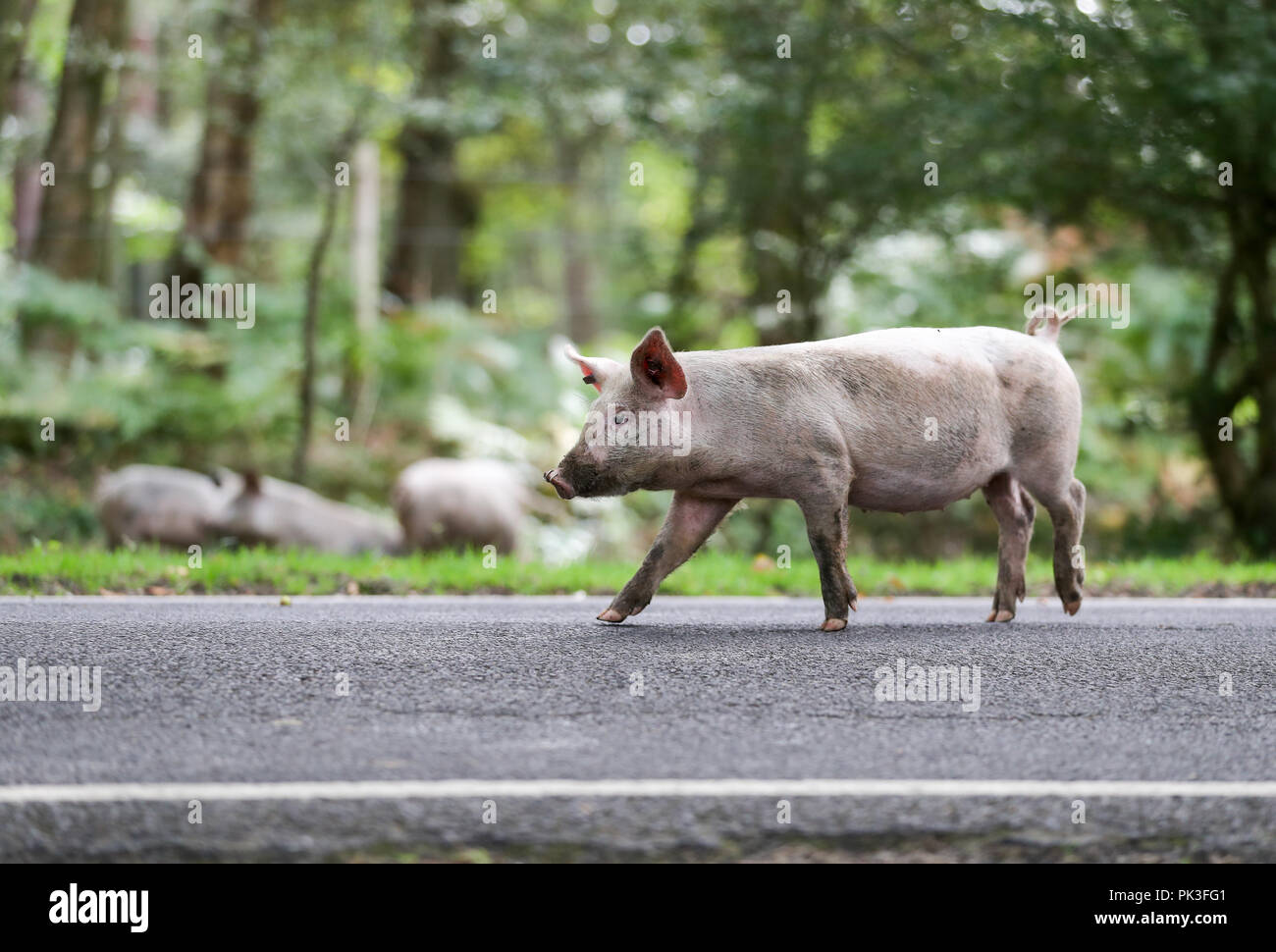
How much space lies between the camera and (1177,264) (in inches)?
593

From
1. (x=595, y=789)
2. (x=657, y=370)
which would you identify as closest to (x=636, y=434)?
(x=657, y=370)

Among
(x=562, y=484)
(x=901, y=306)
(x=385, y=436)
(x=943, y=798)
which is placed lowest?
(x=943, y=798)

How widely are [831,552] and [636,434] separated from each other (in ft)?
3.30

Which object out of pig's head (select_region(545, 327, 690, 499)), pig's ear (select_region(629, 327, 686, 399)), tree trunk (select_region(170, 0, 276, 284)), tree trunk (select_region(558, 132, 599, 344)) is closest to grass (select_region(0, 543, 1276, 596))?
pig's head (select_region(545, 327, 690, 499))

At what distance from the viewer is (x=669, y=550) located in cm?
665

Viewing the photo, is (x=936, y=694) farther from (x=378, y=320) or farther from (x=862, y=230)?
(x=378, y=320)

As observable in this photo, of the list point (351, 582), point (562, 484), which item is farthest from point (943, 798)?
point (351, 582)

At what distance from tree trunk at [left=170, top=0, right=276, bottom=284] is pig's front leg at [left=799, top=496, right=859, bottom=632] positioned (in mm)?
14502

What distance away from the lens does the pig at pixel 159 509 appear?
13.3 m

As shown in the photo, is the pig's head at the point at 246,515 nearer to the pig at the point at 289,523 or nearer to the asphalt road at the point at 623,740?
the pig at the point at 289,523

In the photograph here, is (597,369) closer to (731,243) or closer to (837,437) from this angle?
(837,437)

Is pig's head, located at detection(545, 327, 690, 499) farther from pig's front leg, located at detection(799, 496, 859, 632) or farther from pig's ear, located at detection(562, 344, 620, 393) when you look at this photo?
pig's front leg, located at detection(799, 496, 859, 632)

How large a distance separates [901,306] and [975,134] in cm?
281

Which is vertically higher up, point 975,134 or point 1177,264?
point 975,134
